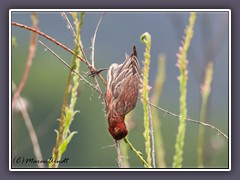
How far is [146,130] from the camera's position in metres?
3.03

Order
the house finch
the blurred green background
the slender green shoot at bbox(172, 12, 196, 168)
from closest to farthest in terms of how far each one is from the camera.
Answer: the slender green shoot at bbox(172, 12, 196, 168)
the house finch
the blurred green background

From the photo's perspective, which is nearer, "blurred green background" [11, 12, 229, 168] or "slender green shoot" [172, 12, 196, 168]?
"slender green shoot" [172, 12, 196, 168]

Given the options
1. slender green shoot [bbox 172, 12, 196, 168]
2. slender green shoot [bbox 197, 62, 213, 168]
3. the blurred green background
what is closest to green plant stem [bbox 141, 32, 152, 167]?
slender green shoot [bbox 172, 12, 196, 168]

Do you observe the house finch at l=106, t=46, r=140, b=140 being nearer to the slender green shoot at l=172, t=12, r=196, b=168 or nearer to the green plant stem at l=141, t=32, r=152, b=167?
the green plant stem at l=141, t=32, r=152, b=167

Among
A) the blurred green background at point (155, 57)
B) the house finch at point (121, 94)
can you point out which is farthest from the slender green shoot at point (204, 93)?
the house finch at point (121, 94)

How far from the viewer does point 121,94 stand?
135 inches

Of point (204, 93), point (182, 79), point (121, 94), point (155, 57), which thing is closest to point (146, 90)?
point (182, 79)

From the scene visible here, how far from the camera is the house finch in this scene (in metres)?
3.34

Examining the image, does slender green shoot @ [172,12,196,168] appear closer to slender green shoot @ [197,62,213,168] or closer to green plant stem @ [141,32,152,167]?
green plant stem @ [141,32,152,167]

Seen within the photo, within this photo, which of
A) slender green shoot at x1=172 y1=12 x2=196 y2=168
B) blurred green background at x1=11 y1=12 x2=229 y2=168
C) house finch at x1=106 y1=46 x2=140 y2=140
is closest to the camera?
slender green shoot at x1=172 y1=12 x2=196 y2=168

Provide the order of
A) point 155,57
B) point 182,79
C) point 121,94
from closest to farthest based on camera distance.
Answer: point 182,79, point 121,94, point 155,57

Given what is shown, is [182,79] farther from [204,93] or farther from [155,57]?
[155,57]

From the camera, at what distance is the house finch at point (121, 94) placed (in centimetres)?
334
